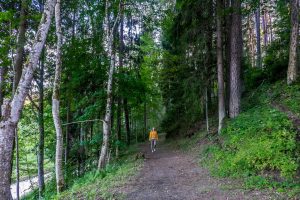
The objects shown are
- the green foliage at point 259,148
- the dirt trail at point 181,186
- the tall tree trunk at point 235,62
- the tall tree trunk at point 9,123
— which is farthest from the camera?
the tall tree trunk at point 235,62

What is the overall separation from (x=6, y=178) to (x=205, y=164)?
21.3 feet

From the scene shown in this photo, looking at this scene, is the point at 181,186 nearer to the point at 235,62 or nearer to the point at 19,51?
the point at 235,62

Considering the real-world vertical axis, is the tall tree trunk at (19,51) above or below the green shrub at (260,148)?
above

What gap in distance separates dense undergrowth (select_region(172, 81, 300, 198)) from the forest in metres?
0.04

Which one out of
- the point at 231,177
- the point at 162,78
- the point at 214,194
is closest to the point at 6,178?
the point at 214,194

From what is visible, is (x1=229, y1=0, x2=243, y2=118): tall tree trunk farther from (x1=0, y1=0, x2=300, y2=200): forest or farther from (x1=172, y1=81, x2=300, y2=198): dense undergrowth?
(x1=172, y1=81, x2=300, y2=198): dense undergrowth

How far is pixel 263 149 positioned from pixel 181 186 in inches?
104

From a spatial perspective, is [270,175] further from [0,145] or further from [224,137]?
[0,145]

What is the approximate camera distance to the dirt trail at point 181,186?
560 centimetres

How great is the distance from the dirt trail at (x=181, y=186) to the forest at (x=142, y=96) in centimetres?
3

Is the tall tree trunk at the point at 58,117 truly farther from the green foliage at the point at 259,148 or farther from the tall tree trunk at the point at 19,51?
the green foliage at the point at 259,148

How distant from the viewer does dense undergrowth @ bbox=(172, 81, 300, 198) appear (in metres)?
5.72

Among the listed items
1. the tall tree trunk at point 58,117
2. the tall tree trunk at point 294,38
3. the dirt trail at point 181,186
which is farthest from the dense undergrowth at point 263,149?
the tall tree trunk at point 58,117

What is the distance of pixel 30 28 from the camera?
35.5 feet
